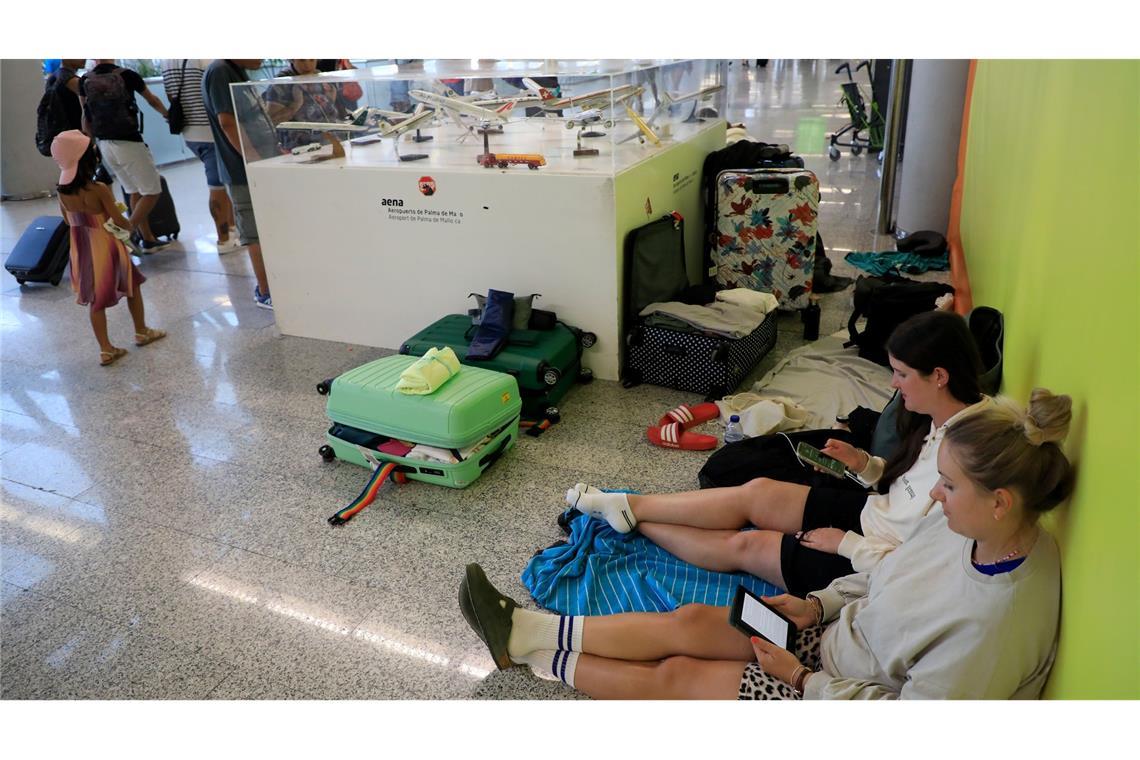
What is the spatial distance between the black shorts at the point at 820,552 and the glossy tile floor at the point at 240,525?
715 millimetres

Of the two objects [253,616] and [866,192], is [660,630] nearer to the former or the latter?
[253,616]

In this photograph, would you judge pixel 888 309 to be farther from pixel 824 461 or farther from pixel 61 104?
pixel 61 104

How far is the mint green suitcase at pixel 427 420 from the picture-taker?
3.09 meters

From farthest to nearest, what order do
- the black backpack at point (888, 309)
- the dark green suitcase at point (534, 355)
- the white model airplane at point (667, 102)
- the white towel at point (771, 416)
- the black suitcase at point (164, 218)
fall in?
the black suitcase at point (164, 218) < the white model airplane at point (667, 102) < the black backpack at point (888, 309) < the dark green suitcase at point (534, 355) < the white towel at point (771, 416)

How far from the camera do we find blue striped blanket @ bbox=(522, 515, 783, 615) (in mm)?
2451

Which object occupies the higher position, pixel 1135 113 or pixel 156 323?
pixel 1135 113

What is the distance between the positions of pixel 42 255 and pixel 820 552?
585 centimetres

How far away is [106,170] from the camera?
6.73 m

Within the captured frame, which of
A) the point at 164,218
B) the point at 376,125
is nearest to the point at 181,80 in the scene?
the point at 164,218

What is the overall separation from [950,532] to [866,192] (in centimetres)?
624

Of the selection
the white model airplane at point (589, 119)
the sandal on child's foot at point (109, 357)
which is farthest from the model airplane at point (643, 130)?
the sandal on child's foot at point (109, 357)

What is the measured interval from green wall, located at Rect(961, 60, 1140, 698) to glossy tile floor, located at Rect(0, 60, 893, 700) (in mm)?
1294

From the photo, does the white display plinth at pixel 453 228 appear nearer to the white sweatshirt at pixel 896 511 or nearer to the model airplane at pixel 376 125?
the model airplane at pixel 376 125

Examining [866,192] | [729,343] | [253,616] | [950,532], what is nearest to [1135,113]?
[950,532]
